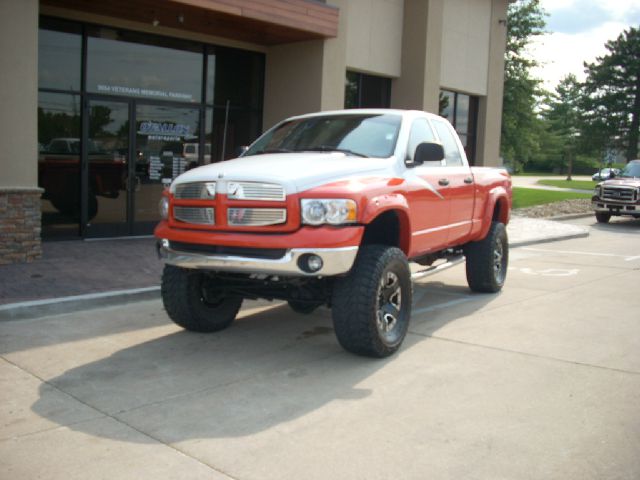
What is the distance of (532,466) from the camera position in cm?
391

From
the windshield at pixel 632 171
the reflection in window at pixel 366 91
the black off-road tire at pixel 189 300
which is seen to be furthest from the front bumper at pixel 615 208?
the black off-road tire at pixel 189 300

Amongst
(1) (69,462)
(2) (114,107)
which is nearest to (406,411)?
(1) (69,462)

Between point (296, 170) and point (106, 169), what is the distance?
24.5 ft

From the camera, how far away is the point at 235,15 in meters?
11.4

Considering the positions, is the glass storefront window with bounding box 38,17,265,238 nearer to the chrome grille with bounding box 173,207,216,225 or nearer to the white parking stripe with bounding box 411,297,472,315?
the white parking stripe with bounding box 411,297,472,315

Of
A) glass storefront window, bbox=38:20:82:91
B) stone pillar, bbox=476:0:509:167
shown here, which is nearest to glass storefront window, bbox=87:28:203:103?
glass storefront window, bbox=38:20:82:91

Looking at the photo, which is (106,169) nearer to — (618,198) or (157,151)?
(157,151)

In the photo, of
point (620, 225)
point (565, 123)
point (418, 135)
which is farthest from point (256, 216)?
point (565, 123)

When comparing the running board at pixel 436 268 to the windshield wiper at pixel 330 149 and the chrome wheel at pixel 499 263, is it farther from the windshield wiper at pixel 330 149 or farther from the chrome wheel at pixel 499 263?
the windshield wiper at pixel 330 149

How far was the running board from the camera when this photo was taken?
23.1 ft

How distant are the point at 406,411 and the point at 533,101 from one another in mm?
36263

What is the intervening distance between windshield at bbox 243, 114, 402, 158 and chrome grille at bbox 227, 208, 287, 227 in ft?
4.41

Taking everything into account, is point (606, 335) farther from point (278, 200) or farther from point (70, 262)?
point (70, 262)

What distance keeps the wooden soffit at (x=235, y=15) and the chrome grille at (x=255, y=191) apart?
594 cm
